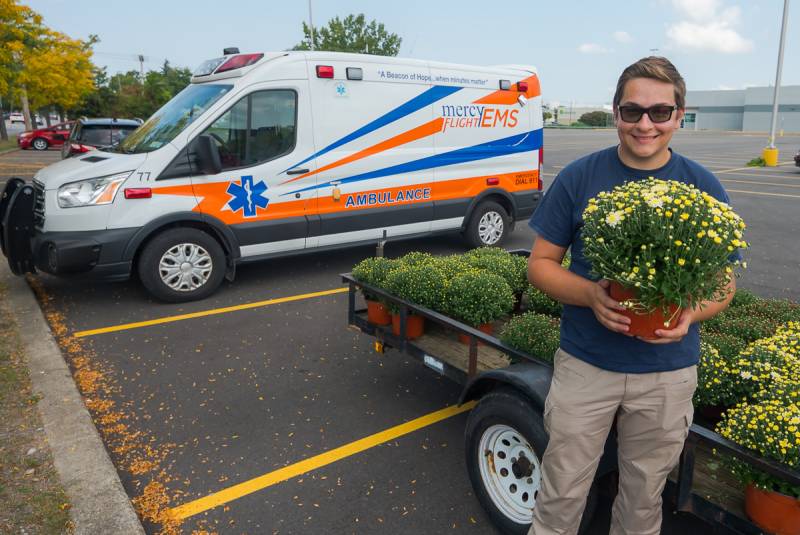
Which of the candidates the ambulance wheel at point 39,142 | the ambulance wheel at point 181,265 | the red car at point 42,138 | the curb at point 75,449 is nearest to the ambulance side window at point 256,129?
the ambulance wheel at point 181,265

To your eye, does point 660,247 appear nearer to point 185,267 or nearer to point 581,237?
point 581,237

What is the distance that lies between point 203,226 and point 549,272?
16.3ft

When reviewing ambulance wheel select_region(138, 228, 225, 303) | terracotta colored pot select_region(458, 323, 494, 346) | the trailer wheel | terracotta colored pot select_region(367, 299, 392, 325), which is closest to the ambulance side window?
ambulance wheel select_region(138, 228, 225, 303)

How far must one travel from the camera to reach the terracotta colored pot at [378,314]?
4.16 m

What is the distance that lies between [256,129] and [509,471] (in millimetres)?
4785

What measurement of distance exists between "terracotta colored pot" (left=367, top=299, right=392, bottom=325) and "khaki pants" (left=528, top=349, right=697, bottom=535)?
1.98m

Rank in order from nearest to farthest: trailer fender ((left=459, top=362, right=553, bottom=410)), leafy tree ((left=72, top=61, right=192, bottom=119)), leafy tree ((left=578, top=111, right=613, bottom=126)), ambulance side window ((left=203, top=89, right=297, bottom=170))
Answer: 1. trailer fender ((left=459, top=362, right=553, bottom=410))
2. ambulance side window ((left=203, top=89, right=297, bottom=170))
3. leafy tree ((left=72, top=61, right=192, bottom=119))
4. leafy tree ((left=578, top=111, right=613, bottom=126))

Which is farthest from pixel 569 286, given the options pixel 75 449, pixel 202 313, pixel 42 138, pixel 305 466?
pixel 42 138

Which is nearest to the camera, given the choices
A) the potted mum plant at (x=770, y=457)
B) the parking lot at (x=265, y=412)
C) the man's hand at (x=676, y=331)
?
the man's hand at (x=676, y=331)

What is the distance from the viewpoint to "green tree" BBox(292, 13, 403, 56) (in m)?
40.8

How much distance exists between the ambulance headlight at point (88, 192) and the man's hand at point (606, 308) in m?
5.16

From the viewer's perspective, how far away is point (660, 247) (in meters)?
1.83

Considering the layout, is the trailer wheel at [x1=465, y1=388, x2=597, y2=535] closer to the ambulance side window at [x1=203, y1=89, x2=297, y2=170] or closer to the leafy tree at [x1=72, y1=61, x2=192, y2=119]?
the ambulance side window at [x1=203, y1=89, x2=297, y2=170]

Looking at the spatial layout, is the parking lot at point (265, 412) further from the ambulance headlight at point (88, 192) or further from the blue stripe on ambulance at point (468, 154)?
the blue stripe on ambulance at point (468, 154)
